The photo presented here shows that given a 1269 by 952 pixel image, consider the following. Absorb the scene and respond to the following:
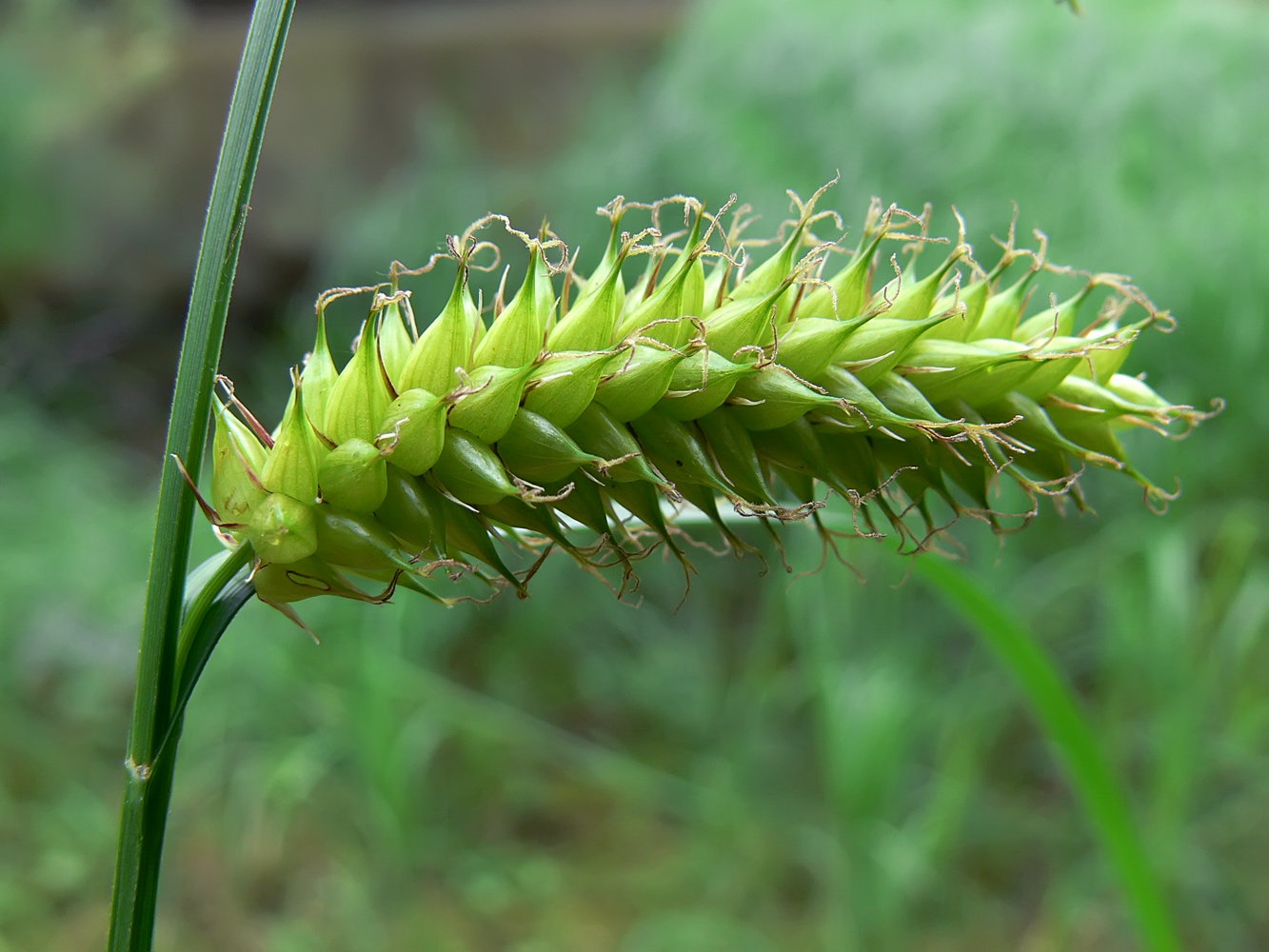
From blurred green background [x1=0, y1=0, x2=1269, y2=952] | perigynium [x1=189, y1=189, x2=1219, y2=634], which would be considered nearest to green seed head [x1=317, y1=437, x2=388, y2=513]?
perigynium [x1=189, y1=189, x2=1219, y2=634]

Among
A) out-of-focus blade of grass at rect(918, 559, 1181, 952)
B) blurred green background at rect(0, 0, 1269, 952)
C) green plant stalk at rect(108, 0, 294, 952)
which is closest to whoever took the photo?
green plant stalk at rect(108, 0, 294, 952)

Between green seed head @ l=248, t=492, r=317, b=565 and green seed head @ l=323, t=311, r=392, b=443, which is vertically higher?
green seed head @ l=323, t=311, r=392, b=443

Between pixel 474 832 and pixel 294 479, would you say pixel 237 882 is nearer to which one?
pixel 474 832

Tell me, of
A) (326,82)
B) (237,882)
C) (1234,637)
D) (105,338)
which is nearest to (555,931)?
(237,882)

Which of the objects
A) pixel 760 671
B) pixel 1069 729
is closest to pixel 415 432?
pixel 1069 729

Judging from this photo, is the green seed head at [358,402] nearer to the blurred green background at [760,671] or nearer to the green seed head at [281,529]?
the green seed head at [281,529]

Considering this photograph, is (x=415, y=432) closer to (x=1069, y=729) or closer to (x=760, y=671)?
(x=1069, y=729)

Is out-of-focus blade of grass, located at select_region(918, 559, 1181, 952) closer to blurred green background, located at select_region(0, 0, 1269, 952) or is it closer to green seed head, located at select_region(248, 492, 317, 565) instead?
green seed head, located at select_region(248, 492, 317, 565)
